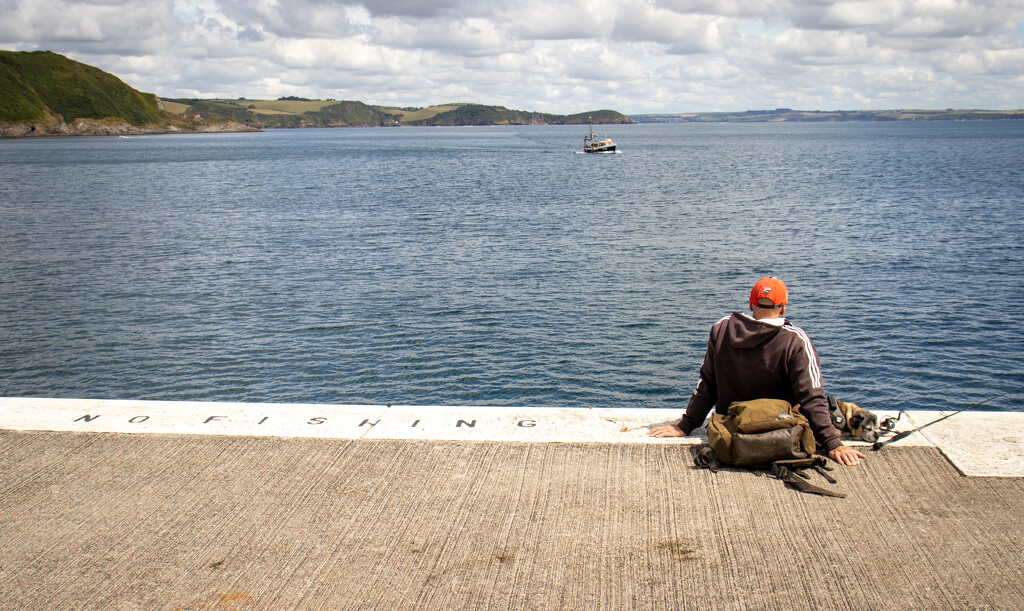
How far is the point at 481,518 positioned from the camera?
5.35 meters

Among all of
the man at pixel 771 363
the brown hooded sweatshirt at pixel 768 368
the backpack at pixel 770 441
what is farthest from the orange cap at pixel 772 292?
the backpack at pixel 770 441

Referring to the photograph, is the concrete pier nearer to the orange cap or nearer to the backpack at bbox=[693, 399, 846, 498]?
the backpack at bbox=[693, 399, 846, 498]

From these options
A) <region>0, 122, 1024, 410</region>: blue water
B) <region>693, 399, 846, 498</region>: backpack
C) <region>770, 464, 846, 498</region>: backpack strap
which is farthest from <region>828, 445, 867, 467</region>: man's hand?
<region>0, 122, 1024, 410</region>: blue water

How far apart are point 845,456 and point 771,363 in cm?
97

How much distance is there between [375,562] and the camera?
15.9ft

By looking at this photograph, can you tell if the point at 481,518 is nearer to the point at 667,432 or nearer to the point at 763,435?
the point at 667,432

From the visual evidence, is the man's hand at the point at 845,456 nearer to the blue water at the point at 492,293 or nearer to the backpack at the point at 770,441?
the backpack at the point at 770,441

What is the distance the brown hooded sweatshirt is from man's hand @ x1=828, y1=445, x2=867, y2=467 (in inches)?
1.8

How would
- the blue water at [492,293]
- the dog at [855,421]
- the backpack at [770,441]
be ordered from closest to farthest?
1. the backpack at [770,441]
2. the dog at [855,421]
3. the blue water at [492,293]

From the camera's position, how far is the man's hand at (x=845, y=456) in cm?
593

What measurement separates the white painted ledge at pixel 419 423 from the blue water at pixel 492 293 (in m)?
9.51

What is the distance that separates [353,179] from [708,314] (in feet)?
197

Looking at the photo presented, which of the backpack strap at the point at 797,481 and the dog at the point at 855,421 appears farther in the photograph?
the dog at the point at 855,421

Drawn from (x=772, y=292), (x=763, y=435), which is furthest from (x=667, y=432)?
(x=772, y=292)
